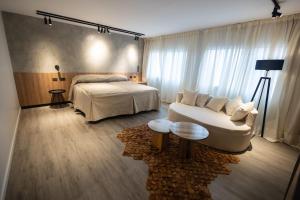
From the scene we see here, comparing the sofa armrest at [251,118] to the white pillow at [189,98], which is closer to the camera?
the sofa armrest at [251,118]

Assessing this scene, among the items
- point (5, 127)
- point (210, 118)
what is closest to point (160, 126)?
point (210, 118)

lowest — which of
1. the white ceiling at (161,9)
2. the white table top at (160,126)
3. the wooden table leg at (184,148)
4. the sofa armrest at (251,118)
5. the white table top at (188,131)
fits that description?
the wooden table leg at (184,148)

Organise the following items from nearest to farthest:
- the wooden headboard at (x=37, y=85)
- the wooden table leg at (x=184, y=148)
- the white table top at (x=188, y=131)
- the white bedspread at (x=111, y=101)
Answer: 1. the white table top at (x=188, y=131)
2. the wooden table leg at (x=184, y=148)
3. the white bedspread at (x=111, y=101)
4. the wooden headboard at (x=37, y=85)

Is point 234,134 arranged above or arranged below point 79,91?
below

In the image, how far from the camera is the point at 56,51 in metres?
4.14

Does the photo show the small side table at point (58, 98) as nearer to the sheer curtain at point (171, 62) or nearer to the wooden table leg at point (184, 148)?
the sheer curtain at point (171, 62)

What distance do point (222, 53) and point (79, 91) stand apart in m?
3.91

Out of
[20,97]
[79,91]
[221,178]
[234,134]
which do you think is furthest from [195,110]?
[20,97]

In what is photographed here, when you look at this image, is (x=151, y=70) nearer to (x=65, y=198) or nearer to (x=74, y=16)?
(x=74, y=16)

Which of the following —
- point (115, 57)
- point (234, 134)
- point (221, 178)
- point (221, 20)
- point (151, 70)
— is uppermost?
point (221, 20)

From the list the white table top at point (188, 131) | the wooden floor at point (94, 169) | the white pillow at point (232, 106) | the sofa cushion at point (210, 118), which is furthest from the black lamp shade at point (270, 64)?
the white table top at point (188, 131)

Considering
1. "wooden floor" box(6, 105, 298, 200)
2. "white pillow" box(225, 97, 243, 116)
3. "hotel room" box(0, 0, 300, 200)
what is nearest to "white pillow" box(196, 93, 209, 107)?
"hotel room" box(0, 0, 300, 200)

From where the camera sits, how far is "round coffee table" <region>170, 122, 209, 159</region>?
6.71 ft

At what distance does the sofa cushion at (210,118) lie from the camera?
251 centimetres
